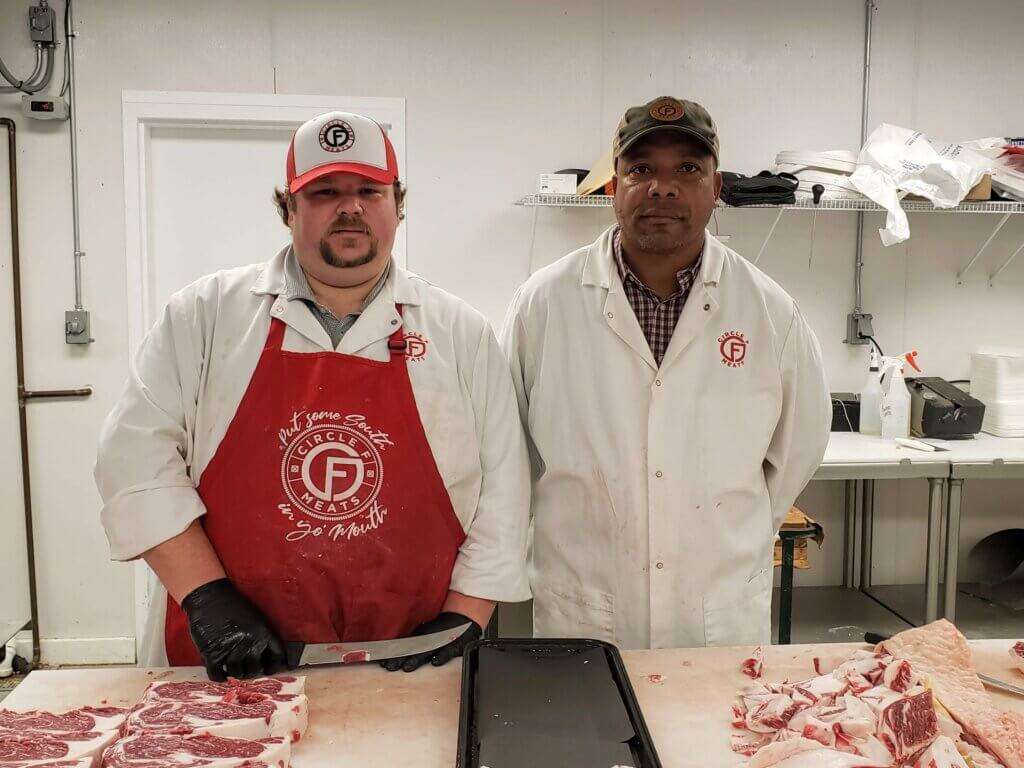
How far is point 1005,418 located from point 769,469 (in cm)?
225

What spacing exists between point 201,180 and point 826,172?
9.49ft

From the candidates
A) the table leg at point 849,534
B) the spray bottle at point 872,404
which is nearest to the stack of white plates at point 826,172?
the spray bottle at point 872,404

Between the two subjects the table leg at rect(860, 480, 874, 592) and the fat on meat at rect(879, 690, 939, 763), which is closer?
the fat on meat at rect(879, 690, 939, 763)

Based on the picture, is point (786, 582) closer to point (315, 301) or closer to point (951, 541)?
point (951, 541)

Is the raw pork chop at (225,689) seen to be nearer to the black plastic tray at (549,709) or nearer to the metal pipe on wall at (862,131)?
the black plastic tray at (549,709)

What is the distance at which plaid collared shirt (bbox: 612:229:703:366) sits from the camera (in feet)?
6.54

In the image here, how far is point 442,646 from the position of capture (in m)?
1.59

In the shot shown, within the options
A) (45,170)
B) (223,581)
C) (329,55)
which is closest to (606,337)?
(223,581)

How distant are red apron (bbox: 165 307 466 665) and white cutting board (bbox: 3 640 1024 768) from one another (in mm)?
172

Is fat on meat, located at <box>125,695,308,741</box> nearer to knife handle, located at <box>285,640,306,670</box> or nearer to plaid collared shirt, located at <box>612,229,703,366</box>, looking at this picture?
Result: knife handle, located at <box>285,640,306,670</box>

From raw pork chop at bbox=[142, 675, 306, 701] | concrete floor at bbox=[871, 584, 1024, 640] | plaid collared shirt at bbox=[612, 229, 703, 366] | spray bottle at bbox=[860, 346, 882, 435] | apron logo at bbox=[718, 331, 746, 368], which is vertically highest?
plaid collared shirt at bbox=[612, 229, 703, 366]

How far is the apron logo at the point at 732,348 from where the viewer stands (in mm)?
1970

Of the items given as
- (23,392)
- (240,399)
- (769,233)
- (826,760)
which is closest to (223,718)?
(240,399)

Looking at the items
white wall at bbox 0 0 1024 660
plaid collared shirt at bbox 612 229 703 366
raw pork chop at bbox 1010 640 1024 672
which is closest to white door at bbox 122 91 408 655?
white wall at bbox 0 0 1024 660
